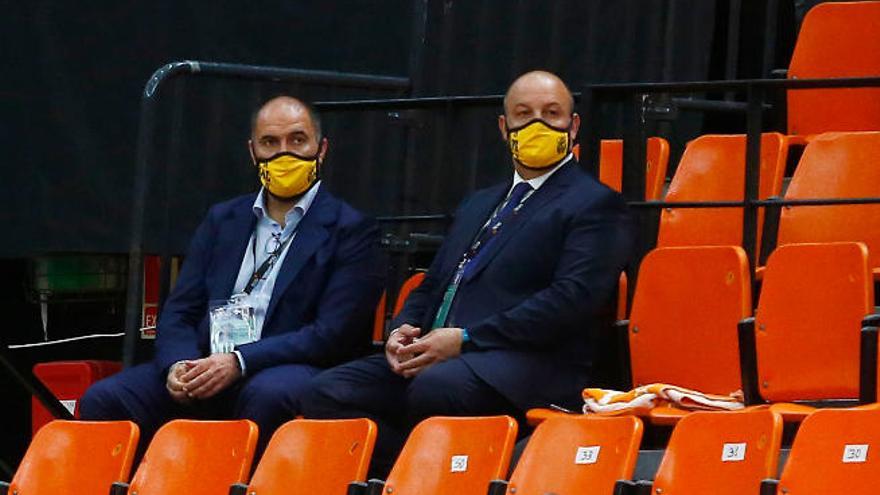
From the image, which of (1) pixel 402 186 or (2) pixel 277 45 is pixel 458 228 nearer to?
(1) pixel 402 186

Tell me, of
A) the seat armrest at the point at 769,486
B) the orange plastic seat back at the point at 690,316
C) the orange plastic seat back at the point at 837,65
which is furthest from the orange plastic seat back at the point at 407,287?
the seat armrest at the point at 769,486

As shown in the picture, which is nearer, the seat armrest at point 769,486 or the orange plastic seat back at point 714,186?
the seat armrest at point 769,486

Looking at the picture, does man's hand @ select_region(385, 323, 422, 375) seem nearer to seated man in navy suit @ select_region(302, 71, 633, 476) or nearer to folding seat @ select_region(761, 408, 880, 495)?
seated man in navy suit @ select_region(302, 71, 633, 476)

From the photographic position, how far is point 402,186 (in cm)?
655

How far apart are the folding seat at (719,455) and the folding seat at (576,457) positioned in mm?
73

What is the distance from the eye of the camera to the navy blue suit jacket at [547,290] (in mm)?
5027

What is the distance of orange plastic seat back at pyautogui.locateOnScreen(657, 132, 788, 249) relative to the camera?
18.8ft

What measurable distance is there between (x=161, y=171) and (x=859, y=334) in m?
2.68

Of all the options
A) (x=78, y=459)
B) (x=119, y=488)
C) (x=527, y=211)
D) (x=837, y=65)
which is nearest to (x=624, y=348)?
(x=527, y=211)

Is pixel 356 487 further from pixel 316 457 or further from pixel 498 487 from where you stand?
pixel 498 487

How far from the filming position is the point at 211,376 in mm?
5465

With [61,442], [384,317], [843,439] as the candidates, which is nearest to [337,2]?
[384,317]

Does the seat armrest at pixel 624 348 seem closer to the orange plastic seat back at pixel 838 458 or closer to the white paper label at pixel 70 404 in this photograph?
the orange plastic seat back at pixel 838 458

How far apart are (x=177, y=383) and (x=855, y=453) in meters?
2.10
